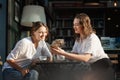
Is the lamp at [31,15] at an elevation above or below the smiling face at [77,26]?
above

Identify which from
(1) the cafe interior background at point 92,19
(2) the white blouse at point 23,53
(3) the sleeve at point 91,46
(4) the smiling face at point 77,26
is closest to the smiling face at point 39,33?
(2) the white blouse at point 23,53

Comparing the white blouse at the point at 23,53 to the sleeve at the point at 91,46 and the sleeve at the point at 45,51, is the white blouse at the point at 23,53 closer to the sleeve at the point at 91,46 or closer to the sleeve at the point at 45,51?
the sleeve at the point at 45,51

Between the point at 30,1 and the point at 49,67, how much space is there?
163 inches

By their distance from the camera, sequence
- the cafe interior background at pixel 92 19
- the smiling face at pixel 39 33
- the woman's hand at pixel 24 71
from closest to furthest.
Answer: the woman's hand at pixel 24 71
the smiling face at pixel 39 33
the cafe interior background at pixel 92 19

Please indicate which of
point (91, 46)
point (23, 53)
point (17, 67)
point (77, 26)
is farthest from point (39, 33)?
point (91, 46)

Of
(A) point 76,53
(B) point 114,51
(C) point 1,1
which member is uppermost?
(C) point 1,1

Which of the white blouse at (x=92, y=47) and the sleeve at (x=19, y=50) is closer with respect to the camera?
the white blouse at (x=92, y=47)

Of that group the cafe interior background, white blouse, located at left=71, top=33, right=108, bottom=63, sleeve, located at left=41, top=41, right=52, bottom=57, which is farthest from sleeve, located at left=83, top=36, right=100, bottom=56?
the cafe interior background

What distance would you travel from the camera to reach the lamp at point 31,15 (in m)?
5.89

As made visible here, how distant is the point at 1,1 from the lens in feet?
16.5

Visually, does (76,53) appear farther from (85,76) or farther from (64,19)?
(64,19)

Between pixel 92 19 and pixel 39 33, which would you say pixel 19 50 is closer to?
pixel 39 33

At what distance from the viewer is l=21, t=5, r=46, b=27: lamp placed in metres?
5.89

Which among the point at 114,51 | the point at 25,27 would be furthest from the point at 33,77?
the point at 114,51
